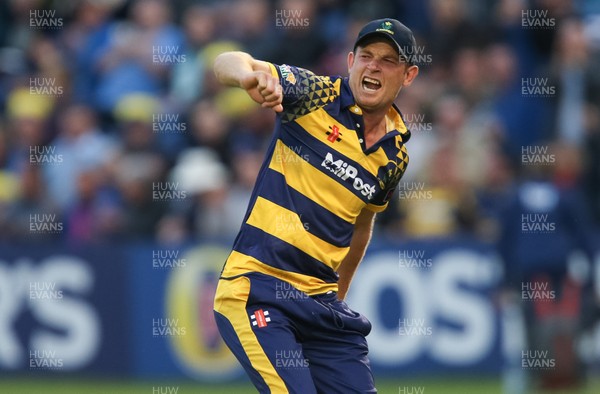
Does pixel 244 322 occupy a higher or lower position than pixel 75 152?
lower

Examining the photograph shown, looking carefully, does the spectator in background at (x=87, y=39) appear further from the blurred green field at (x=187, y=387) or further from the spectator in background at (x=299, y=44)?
the blurred green field at (x=187, y=387)

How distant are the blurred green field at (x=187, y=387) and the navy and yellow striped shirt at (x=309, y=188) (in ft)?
18.0

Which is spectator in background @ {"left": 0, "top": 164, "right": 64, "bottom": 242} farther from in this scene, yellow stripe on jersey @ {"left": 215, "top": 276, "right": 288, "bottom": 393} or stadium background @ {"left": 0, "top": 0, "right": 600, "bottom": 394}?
yellow stripe on jersey @ {"left": 215, "top": 276, "right": 288, "bottom": 393}

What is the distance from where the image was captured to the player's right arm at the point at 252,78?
6160 millimetres

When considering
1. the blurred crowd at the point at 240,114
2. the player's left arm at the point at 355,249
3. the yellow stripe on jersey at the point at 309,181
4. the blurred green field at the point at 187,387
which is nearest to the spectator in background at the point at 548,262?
the blurred green field at the point at 187,387

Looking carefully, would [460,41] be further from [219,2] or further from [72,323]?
[72,323]

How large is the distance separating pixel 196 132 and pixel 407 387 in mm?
3846

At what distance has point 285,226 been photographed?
6844 millimetres

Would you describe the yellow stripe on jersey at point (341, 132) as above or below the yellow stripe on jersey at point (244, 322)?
above

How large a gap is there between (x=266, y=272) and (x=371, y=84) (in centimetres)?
119

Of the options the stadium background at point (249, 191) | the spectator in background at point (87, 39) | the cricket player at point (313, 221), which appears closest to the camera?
the cricket player at point (313, 221)

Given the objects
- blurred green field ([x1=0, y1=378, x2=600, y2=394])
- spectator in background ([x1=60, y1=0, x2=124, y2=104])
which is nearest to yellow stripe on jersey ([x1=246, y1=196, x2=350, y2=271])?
blurred green field ([x1=0, y1=378, x2=600, y2=394])

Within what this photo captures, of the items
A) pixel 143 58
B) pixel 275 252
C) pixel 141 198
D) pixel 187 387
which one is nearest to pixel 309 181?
pixel 275 252

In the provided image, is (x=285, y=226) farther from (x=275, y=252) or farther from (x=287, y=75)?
(x=287, y=75)
